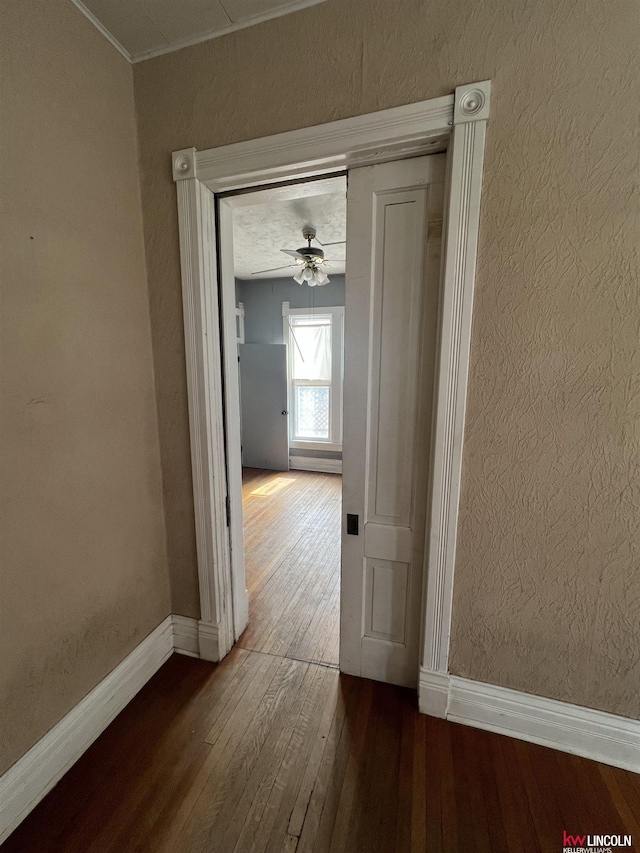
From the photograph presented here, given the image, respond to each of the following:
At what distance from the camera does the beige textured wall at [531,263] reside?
105 cm

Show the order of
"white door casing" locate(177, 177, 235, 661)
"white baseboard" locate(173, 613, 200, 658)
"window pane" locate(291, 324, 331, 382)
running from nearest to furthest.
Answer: "white door casing" locate(177, 177, 235, 661) < "white baseboard" locate(173, 613, 200, 658) < "window pane" locate(291, 324, 331, 382)

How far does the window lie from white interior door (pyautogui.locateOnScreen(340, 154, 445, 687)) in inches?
135

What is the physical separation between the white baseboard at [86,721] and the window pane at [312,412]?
11.8 feet

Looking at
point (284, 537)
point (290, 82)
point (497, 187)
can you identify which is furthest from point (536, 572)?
point (284, 537)

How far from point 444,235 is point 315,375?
392cm

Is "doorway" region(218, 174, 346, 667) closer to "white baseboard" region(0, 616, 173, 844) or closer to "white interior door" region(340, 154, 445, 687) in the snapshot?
"white interior door" region(340, 154, 445, 687)

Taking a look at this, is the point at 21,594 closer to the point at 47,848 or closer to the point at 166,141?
the point at 47,848

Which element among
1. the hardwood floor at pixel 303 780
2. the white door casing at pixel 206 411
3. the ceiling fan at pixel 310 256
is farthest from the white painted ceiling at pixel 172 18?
the hardwood floor at pixel 303 780

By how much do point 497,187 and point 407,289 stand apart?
1.32 ft

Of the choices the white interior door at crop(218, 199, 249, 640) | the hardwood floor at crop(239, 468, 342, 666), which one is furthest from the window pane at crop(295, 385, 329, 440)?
the white interior door at crop(218, 199, 249, 640)

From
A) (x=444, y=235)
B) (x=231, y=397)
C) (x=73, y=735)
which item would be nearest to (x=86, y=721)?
(x=73, y=735)

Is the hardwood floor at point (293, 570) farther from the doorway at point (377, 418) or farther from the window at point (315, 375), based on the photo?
the window at point (315, 375)

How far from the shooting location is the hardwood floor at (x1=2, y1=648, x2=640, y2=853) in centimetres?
109

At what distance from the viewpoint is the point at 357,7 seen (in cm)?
118
